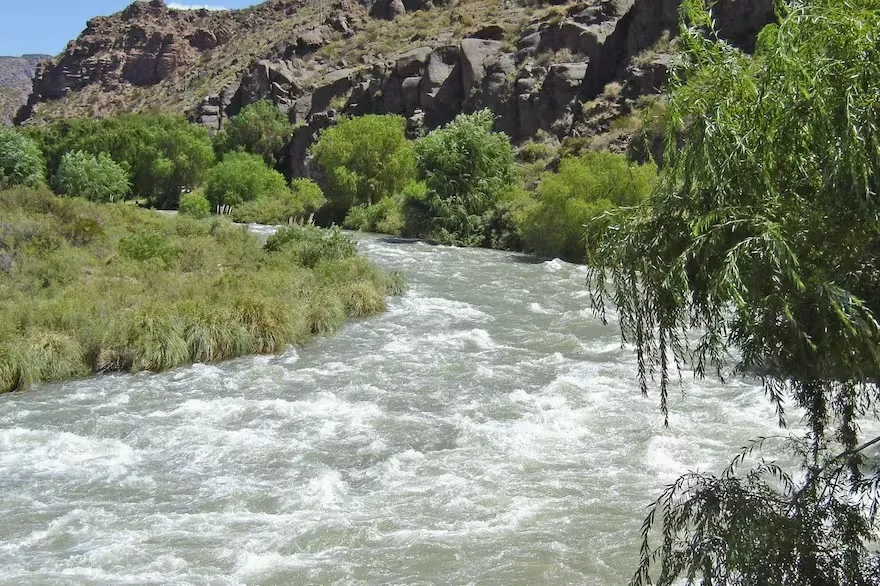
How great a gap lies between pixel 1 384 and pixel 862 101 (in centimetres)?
1530

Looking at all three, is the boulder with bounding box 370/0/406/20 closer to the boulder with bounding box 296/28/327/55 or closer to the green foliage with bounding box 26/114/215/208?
the boulder with bounding box 296/28/327/55

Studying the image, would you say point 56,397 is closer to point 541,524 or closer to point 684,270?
point 541,524

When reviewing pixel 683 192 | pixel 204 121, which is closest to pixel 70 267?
pixel 683 192

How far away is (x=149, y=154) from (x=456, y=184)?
113 feet

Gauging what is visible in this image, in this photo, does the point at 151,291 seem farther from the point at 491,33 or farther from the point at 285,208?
the point at 491,33

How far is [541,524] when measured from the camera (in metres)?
9.67

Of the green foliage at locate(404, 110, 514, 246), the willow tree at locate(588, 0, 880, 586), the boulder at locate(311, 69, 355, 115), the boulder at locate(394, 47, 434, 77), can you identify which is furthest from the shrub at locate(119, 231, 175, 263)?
the boulder at locate(311, 69, 355, 115)

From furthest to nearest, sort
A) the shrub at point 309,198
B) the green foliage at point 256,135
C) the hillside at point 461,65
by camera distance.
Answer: the green foliage at point 256,135, the hillside at point 461,65, the shrub at point 309,198

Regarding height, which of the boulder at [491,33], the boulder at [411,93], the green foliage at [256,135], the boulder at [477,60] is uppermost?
the boulder at [491,33]

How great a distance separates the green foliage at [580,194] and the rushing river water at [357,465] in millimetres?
16785

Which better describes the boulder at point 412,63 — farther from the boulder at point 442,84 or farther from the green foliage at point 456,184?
the green foliage at point 456,184

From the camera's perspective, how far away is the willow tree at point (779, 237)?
14.1ft

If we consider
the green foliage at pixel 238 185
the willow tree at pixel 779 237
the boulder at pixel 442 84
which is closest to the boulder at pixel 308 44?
the boulder at pixel 442 84

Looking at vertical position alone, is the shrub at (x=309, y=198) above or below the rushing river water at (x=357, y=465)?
above
